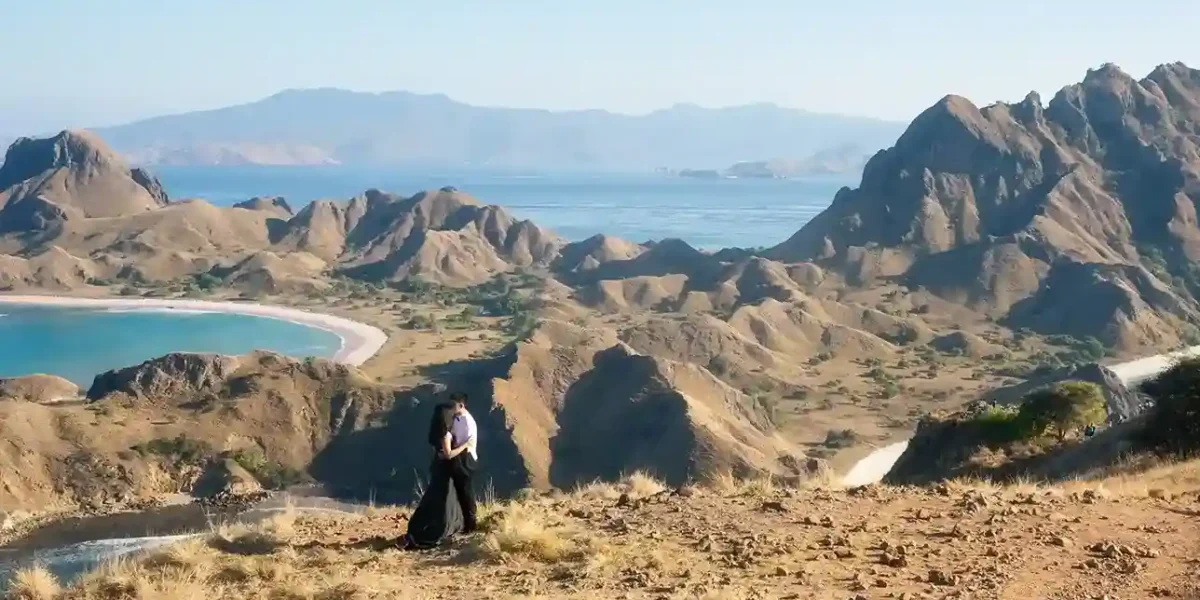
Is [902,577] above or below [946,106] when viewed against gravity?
below

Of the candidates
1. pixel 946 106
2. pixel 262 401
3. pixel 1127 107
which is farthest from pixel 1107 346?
pixel 262 401

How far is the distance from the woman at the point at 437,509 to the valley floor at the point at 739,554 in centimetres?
14

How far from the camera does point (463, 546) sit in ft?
31.6

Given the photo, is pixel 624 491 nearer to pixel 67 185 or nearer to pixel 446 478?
pixel 446 478

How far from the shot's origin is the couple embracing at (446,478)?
9508 mm

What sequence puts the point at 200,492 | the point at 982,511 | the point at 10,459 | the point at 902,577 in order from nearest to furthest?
the point at 902,577
the point at 982,511
the point at 10,459
the point at 200,492

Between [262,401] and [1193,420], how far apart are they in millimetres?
33115

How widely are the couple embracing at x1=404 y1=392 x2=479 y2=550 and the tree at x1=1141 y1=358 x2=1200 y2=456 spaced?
36.9 ft

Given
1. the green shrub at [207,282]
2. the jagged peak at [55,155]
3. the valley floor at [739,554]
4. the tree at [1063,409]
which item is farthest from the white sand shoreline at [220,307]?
the valley floor at [739,554]

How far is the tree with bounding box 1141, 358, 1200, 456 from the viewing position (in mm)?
17438

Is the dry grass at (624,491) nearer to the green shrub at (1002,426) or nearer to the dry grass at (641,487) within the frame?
the dry grass at (641,487)

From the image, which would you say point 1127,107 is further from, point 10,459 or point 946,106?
point 10,459

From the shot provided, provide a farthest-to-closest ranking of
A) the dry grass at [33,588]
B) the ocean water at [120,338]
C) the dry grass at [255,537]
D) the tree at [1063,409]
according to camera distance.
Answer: the ocean water at [120,338], the tree at [1063,409], the dry grass at [255,537], the dry grass at [33,588]

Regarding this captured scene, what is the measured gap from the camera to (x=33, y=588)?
8883 millimetres
